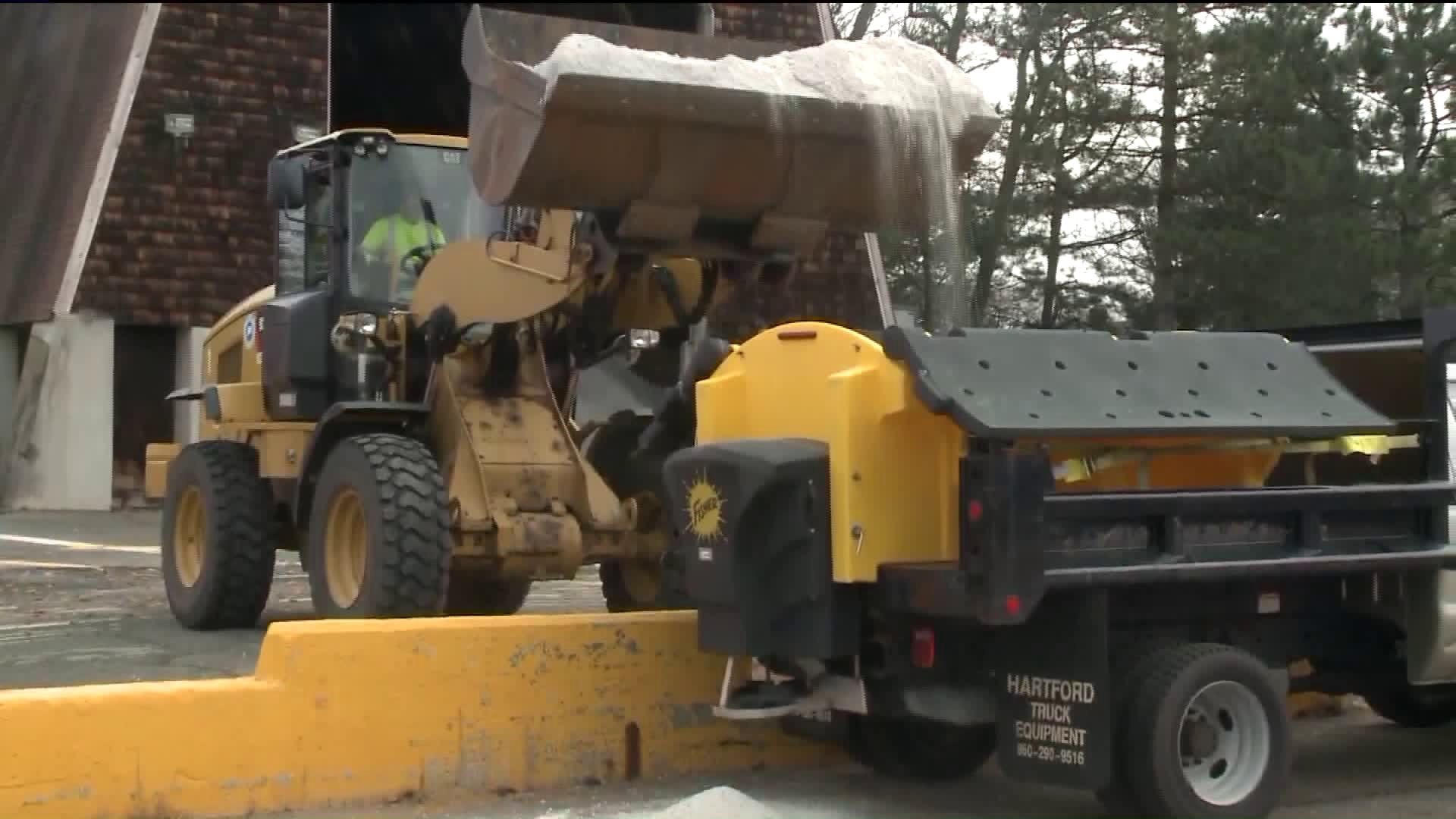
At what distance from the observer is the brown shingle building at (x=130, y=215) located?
23281 millimetres

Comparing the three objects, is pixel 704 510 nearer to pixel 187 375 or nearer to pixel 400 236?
pixel 400 236

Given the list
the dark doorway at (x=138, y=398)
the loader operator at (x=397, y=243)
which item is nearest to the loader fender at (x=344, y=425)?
the loader operator at (x=397, y=243)

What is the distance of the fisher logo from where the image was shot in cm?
692

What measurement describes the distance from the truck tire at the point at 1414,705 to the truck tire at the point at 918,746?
1.69 meters

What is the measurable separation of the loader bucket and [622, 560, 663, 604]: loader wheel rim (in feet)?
7.66

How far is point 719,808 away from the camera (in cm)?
686

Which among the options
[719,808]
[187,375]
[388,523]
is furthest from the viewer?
[187,375]

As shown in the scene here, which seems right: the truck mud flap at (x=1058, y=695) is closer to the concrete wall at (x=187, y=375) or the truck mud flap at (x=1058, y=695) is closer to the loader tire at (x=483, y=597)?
the loader tire at (x=483, y=597)

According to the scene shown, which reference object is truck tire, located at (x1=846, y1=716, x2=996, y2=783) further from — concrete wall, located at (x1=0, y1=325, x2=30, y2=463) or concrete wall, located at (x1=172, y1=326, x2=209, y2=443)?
concrete wall, located at (x1=0, y1=325, x2=30, y2=463)

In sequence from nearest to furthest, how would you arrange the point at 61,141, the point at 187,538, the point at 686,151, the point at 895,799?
1. the point at 895,799
2. the point at 686,151
3. the point at 187,538
4. the point at 61,141

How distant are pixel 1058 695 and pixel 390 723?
2471 mm

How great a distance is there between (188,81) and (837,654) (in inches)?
755

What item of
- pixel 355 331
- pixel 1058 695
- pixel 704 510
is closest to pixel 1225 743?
pixel 1058 695

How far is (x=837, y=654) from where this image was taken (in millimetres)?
6789
